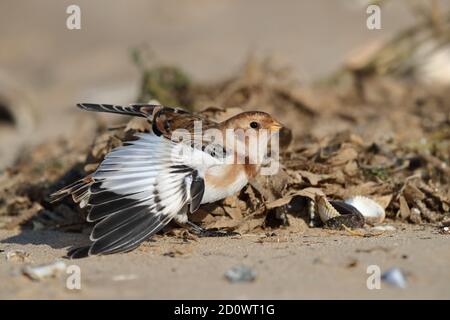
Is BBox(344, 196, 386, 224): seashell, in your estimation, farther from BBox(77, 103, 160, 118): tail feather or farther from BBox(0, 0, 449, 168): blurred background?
BBox(0, 0, 449, 168): blurred background

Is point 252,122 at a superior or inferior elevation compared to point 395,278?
superior

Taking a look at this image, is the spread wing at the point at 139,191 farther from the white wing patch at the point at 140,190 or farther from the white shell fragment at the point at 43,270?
the white shell fragment at the point at 43,270

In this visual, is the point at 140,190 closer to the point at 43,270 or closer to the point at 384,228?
the point at 43,270

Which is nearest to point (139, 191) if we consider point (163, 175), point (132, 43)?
point (163, 175)

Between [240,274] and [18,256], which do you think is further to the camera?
[18,256]

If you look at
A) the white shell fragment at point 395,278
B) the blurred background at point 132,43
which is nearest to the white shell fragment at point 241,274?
the white shell fragment at point 395,278

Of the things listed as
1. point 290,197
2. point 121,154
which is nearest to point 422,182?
point 290,197

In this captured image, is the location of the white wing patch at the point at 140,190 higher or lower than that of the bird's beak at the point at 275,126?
lower
